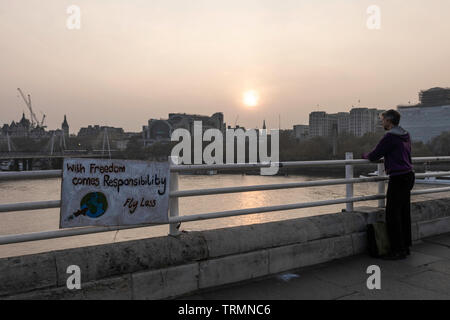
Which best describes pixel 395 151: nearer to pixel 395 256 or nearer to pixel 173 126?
pixel 395 256

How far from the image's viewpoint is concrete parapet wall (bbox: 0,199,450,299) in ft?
10.5

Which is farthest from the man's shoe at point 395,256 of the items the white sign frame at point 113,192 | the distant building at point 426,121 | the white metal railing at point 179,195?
the distant building at point 426,121

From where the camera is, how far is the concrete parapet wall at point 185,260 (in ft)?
10.5

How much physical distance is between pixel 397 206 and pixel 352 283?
1.36m

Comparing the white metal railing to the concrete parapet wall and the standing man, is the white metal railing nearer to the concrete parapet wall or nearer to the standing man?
the concrete parapet wall

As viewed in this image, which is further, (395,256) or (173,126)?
→ (173,126)

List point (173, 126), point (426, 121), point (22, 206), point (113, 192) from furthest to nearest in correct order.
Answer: point (173, 126) < point (426, 121) < point (113, 192) < point (22, 206)

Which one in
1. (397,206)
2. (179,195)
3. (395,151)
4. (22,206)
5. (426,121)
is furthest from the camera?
(426,121)

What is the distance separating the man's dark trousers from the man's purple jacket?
10 cm

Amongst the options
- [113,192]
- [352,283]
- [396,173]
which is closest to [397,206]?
[396,173]

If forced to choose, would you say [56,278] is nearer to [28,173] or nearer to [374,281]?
[28,173]

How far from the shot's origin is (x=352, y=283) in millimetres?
4117
